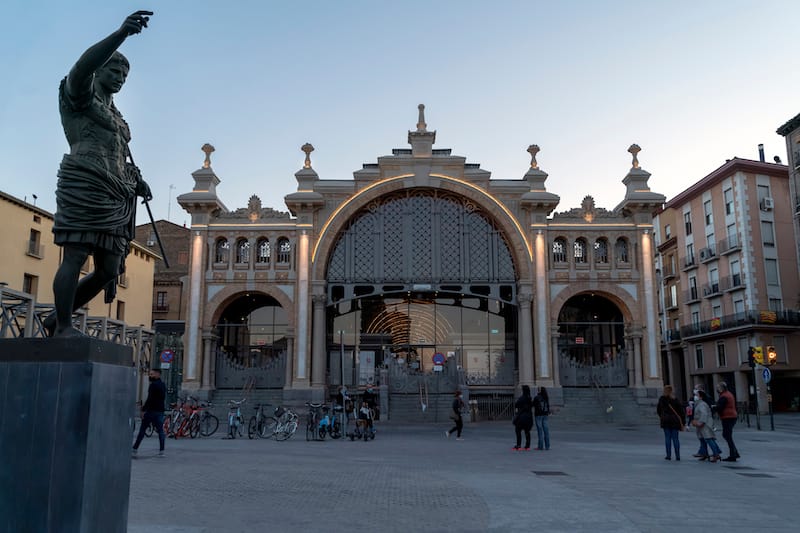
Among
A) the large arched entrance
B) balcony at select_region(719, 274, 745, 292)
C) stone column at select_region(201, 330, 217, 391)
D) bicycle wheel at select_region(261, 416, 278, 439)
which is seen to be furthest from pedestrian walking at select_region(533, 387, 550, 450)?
balcony at select_region(719, 274, 745, 292)

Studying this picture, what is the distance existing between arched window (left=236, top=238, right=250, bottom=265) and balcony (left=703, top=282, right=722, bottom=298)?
32633mm

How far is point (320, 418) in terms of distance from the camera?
2123cm

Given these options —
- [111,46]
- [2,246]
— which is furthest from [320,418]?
[2,246]

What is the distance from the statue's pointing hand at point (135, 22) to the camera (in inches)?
197

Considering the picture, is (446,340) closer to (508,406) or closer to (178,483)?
(508,406)

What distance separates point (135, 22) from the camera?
5035 millimetres

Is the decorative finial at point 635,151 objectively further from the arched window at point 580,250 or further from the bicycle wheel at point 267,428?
the bicycle wheel at point 267,428

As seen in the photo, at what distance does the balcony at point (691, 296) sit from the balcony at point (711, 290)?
1189 mm

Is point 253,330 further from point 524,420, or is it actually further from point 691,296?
point 691,296

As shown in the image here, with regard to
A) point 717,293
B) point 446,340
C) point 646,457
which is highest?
point 717,293

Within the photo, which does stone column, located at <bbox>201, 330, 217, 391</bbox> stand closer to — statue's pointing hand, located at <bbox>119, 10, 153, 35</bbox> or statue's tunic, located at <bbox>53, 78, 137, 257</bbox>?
statue's tunic, located at <bbox>53, 78, 137, 257</bbox>

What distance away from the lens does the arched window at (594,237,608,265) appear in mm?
31109

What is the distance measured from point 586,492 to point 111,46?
801cm

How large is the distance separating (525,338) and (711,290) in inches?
942
